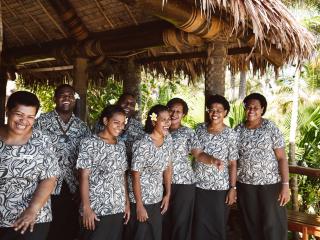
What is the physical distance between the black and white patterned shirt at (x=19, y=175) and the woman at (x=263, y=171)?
6.42 ft

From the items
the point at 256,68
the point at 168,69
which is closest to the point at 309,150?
the point at 256,68

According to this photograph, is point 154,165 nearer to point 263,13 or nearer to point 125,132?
point 125,132

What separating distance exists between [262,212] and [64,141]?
1.90 m

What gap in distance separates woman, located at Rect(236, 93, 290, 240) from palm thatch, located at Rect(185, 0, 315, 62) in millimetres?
670

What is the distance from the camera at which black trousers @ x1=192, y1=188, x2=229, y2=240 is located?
137 inches

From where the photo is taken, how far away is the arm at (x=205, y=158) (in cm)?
334

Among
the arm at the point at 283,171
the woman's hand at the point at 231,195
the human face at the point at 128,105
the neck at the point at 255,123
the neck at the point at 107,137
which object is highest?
the human face at the point at 128,105

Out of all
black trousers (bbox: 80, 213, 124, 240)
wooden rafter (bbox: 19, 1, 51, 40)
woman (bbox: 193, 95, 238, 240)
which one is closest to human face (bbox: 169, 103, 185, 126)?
woman (bbox: 193, 95, 238, 240)

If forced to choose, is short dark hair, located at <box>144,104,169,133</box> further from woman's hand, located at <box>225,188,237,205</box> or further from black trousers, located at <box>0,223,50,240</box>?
black trousers, located at <box>0,223,50,240</box>

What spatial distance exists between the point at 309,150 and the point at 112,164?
16.3 ft

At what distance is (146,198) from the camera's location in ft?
9.91

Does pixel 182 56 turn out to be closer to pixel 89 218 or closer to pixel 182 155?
pixel 182 155

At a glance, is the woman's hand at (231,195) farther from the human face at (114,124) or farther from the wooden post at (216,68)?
the human face at (114,124)

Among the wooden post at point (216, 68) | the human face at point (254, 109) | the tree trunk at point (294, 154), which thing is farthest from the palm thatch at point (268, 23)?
the tree trunk at point (294, 154)
